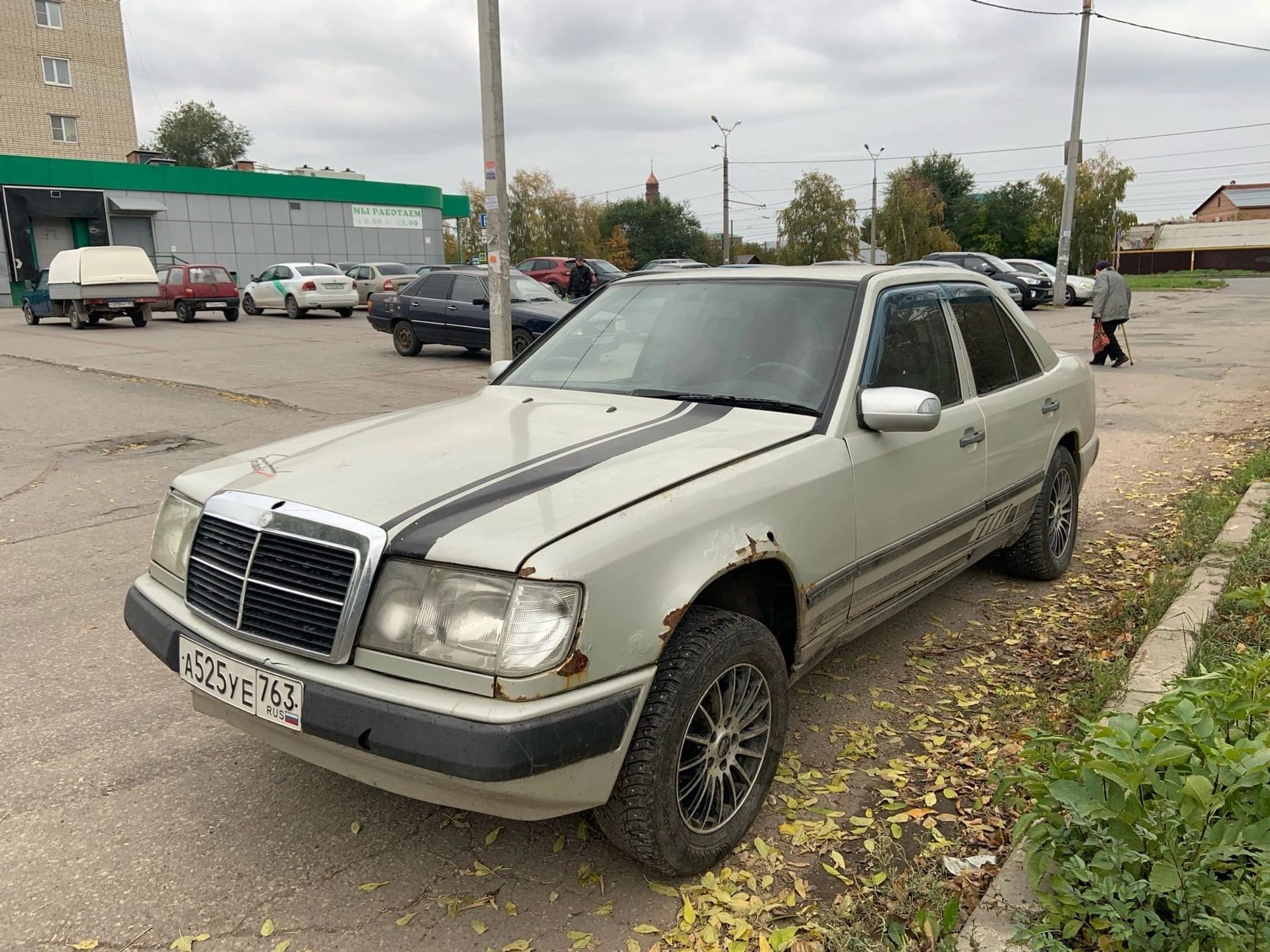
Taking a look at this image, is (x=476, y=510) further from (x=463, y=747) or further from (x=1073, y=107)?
(x=1073, y=107)

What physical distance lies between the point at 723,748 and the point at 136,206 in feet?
134

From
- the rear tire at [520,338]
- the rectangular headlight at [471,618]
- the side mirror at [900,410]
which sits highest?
the side mirror at [900,410]

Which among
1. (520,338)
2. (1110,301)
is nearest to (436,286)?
(520,338)

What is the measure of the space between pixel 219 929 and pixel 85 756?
1.18 metres

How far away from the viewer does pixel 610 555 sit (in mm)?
2301

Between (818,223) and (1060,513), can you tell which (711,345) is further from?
(818,223)

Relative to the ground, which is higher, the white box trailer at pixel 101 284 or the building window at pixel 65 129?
the building window at pixel 65 129

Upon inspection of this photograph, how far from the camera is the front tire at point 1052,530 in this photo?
190 inches

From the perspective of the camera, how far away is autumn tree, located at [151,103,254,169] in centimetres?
6794

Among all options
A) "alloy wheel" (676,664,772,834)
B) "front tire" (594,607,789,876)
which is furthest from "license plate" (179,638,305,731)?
"alloy wheel" (676,664,772,834)

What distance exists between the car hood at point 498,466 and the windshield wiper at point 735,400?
0.04 metres

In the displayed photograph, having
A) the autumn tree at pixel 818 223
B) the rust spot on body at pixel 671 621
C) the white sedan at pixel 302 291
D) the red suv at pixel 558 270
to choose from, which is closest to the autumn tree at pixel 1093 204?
the autumn tree at pixel 818 223

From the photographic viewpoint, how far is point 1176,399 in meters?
11.8

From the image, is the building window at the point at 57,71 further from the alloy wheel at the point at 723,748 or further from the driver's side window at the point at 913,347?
the alloy wheel at the point at 723,748
